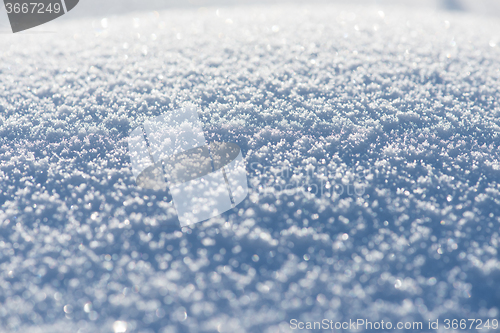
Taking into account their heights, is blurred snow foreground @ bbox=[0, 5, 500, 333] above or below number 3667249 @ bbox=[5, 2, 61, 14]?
below

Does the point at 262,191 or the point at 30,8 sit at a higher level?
the point at 30,8

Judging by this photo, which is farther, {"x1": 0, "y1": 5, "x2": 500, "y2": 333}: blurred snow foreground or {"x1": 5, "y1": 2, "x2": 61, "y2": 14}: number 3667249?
{"x1": 5, "y1": 2, "x2": 61, "y2": 14}: number 3667249

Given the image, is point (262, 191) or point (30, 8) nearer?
point (262, 191)

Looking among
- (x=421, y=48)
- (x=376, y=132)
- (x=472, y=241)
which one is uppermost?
(x=421, y=48)

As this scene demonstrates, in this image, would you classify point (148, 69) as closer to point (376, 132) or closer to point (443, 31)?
point (376, 132)

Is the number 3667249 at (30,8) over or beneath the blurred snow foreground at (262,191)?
over

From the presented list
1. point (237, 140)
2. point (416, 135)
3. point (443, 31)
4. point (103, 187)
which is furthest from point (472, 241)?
point (443, 31)

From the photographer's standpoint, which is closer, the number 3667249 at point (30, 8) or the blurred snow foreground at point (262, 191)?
the blurred snow foreground at point (262, 191)

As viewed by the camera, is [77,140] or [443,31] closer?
[77,140]
